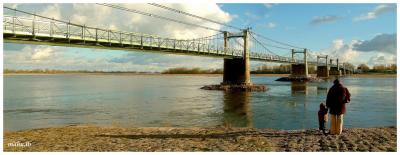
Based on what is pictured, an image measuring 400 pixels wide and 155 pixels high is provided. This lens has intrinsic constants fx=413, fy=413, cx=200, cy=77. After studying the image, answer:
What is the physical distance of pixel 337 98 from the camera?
1146cm

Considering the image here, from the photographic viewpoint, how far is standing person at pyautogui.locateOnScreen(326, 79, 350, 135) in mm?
11352

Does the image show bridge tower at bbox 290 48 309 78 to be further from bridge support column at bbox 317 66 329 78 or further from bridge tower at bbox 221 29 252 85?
bridge tower at bbox 221 29 252 85

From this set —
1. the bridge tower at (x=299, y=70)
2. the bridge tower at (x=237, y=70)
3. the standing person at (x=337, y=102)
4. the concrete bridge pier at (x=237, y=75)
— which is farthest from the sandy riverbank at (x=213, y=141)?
the bridge tower at (x=299, y=70)

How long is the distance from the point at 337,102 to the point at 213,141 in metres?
3.63

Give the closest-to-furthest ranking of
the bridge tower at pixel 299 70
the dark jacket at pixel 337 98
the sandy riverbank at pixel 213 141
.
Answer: the sandy riverbank at pixel 213 141, the dark jacket at pixel 337 98, the bridge tower at pixel 299 70

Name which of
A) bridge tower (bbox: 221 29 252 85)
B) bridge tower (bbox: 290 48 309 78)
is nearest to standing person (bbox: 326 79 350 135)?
bridge tower (bbox: 221 29 252 85)

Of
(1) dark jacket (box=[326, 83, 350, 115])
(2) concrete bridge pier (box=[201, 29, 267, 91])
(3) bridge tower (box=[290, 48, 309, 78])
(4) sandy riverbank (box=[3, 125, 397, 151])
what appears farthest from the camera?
(3) bridge tower (box=[290, 48, 309, 78])

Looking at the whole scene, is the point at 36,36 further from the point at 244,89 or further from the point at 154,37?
the point at 244,89

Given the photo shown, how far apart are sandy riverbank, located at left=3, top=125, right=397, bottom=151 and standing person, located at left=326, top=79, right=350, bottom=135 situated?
0.38 metres

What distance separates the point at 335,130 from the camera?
11797 millimetres

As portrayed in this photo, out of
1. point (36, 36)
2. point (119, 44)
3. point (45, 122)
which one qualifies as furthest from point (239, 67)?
point (45, 122)

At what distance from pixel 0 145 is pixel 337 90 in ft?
29.3

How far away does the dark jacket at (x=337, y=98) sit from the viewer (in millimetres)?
11336

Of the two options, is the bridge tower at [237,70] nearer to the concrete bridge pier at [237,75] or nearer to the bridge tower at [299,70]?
the concrete bridge pier at [237,75]
